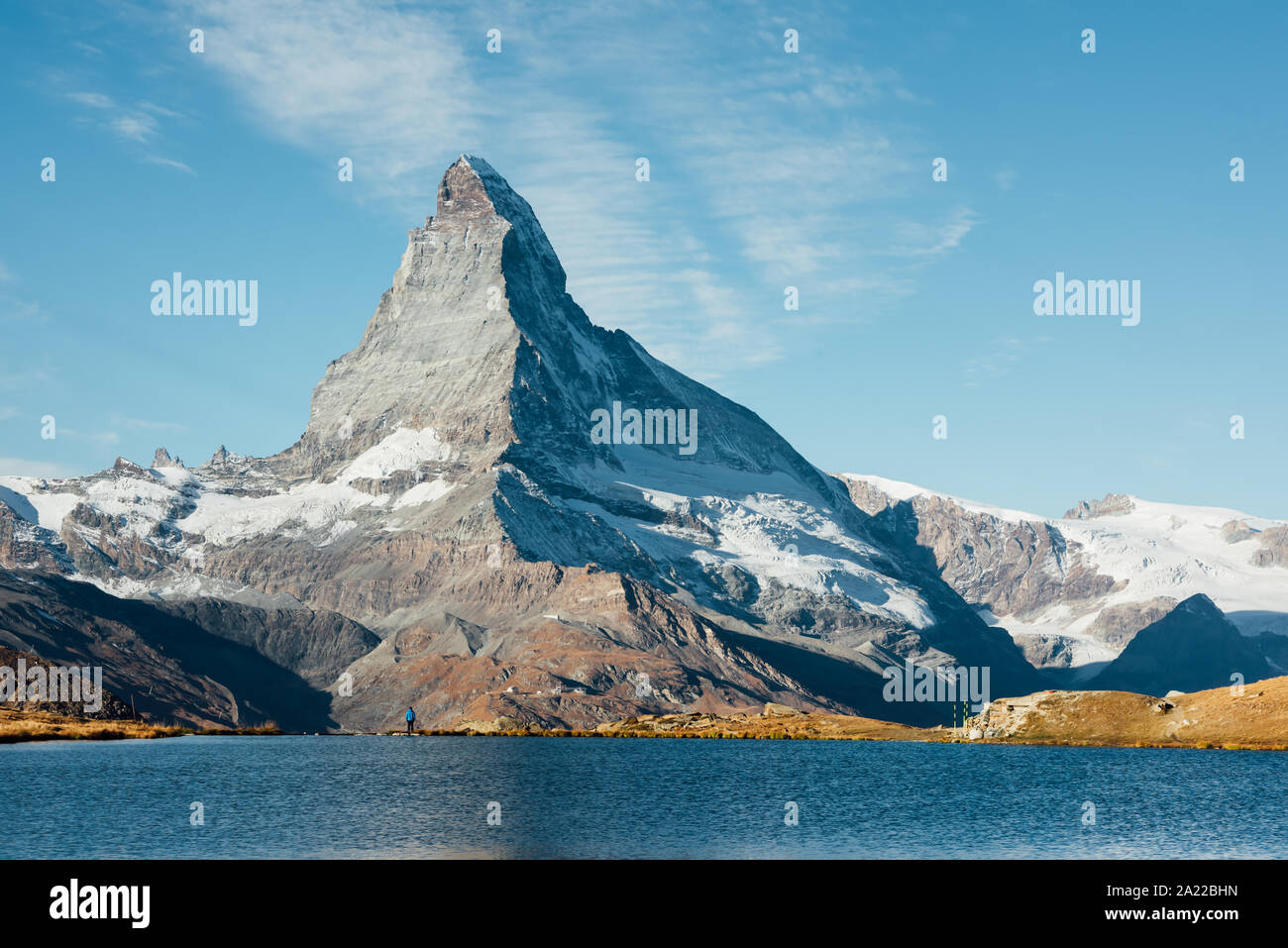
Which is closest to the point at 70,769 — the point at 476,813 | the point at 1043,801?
the point at 476,813

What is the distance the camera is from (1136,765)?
168 meters

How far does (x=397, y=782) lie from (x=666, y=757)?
6460 cm

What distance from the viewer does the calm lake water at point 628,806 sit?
293ft

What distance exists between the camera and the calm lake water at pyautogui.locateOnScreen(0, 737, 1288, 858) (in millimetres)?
89375

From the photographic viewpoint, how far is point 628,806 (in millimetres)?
119375

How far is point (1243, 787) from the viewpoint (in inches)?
5325
